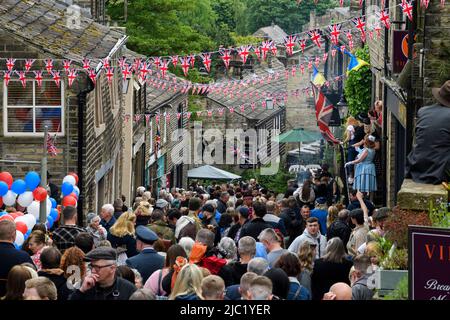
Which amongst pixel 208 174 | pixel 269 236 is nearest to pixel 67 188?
pixel 269 236

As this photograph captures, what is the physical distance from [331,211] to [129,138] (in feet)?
64.9

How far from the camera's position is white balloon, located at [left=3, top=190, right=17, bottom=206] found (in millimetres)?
19047

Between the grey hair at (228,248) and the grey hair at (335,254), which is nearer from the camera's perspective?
the grey hair at (335,254)

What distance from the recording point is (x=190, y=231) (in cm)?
1675

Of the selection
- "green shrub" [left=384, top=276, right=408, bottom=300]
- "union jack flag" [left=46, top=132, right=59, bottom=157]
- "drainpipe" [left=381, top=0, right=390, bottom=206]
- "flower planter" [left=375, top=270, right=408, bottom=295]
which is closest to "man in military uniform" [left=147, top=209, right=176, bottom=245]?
"flower planter" [left=375, top=270, right=408, bottom=295]

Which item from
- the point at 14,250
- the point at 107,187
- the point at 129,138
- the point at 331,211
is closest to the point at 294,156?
the point at 129,138

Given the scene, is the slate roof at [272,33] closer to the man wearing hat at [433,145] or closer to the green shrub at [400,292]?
the man wearing hat at [433,145]

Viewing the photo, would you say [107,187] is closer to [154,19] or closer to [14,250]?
[14,250]

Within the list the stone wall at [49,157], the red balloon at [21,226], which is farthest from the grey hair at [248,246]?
the stone wall at [49,157]

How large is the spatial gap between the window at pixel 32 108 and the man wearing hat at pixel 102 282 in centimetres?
1456

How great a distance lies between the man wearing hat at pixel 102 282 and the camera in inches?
467

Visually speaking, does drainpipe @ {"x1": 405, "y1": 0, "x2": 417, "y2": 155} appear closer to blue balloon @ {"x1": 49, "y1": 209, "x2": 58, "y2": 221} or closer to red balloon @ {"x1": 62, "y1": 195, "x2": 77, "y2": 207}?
red balloon @ {"x1": 62, "y1": 195, "x2": 77, "y2": 207}

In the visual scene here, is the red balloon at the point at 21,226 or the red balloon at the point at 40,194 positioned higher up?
the red balloon at the point at 40,194

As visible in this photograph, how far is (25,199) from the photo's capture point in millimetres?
19250
